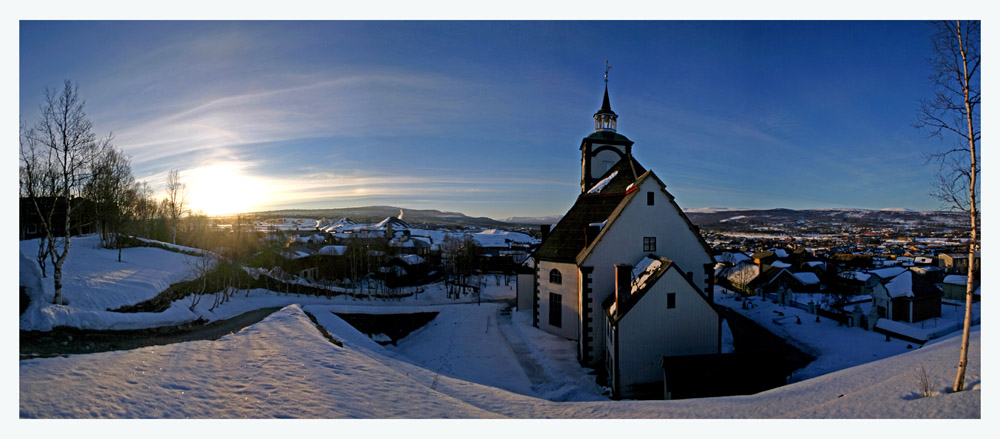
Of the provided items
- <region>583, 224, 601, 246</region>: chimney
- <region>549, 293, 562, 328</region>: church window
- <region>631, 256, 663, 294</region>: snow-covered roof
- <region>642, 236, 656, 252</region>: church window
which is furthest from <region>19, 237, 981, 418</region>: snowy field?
<region>642, 236, 656, 252</region>: church window

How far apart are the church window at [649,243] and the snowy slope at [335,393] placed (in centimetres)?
641

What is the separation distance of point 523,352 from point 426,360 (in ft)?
12.8

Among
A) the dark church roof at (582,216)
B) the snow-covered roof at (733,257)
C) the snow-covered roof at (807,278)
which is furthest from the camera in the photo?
the snow-covered roof at (733,257)

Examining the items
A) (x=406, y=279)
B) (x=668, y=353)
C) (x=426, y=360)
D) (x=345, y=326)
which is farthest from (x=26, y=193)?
(x=406, y=279)

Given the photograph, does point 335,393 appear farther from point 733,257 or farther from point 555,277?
point 733,257

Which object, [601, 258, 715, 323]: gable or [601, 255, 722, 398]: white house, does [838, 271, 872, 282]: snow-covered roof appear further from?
[601, 258, 715, 323]: gable

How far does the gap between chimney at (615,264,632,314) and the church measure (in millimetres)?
32

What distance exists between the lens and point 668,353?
1098 cm

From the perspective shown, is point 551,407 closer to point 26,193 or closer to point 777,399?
point 777,399

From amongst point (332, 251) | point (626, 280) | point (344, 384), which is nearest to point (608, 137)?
point (626, 280)

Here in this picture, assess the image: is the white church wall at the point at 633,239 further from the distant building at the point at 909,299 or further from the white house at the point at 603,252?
the distant building at the point at 909,299

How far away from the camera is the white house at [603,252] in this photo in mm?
13898

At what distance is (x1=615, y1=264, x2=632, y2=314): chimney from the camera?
37.7 ft

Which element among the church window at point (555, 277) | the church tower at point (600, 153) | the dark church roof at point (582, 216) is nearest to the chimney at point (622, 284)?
the dark church roof at point (582, 216)
